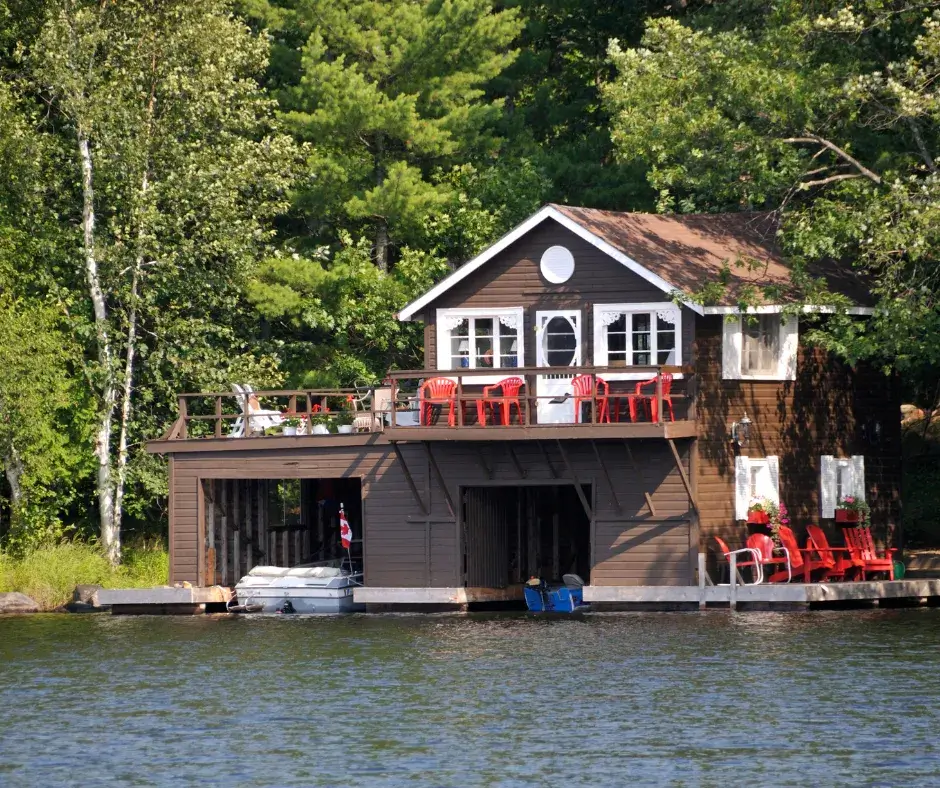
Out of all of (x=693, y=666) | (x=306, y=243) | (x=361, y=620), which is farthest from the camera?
(x=306, y=243)

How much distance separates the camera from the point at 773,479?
41031 millimetres

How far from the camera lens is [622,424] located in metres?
38.0

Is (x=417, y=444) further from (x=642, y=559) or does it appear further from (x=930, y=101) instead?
(x=930, y=101)

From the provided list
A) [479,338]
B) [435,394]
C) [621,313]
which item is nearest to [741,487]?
[621,313]

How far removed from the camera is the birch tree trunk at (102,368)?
46969 mm

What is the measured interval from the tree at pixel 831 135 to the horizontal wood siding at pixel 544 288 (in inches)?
98.5

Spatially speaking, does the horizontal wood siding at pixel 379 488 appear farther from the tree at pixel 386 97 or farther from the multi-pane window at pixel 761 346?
the tree at pixel 386 97

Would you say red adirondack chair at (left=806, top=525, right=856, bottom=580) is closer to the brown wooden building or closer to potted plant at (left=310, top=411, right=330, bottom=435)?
the brown wooden building

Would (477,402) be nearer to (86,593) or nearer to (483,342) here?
(483,342)

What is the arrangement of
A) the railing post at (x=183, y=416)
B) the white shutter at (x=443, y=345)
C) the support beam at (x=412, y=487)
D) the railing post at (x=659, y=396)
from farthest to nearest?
1. the railing post at (x=183, y=416)
2. the white shutter at (x=443, y=345)
3. the support beam at (x=412, y=487)
4. the railing post at (x=659, y=396)

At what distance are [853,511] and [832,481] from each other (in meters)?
0.85

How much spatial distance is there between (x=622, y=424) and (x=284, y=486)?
1735 cm

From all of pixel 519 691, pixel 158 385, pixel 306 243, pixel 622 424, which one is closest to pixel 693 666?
pixel 519 691

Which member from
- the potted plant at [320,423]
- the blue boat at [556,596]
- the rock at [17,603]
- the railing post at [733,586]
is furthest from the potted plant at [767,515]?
the rock at [17,603]
